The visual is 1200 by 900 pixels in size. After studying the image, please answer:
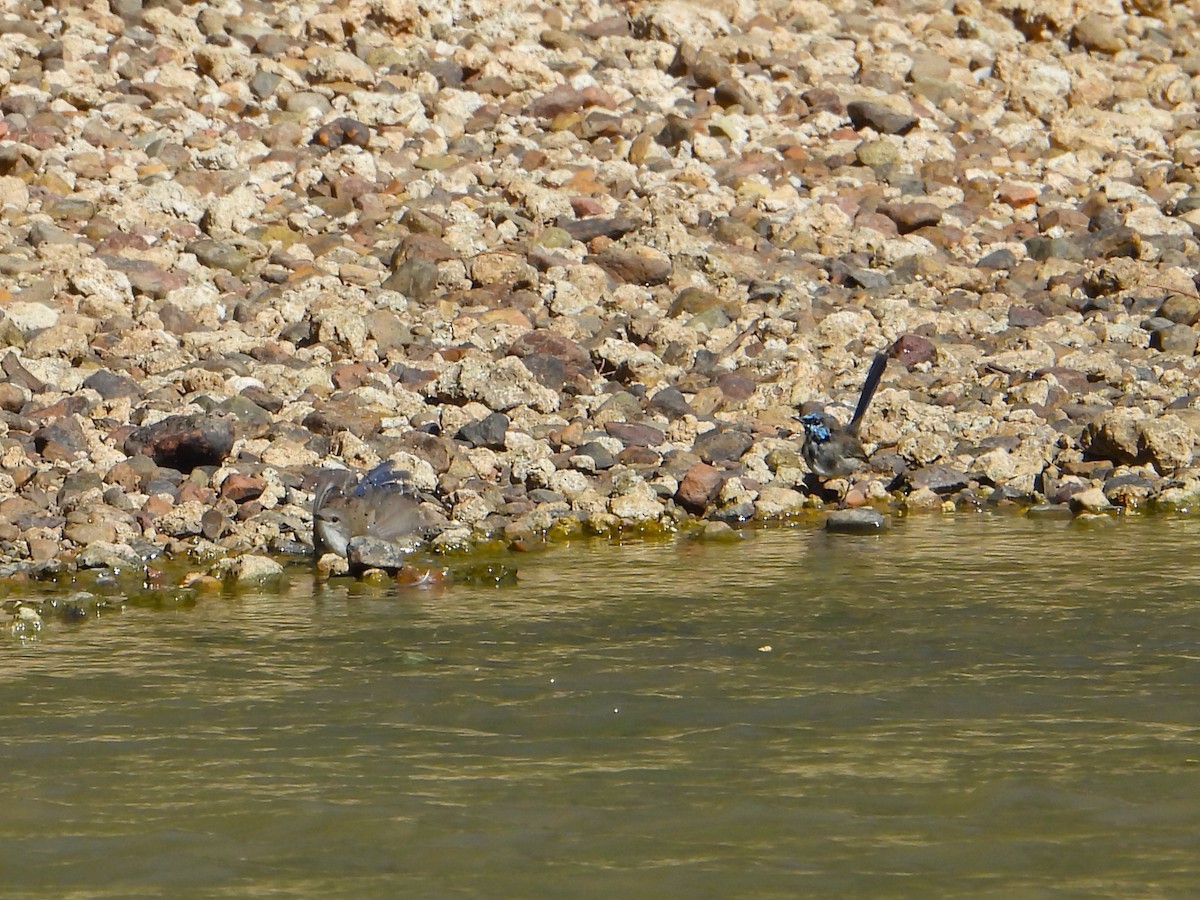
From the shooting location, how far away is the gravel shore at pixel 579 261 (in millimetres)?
9797

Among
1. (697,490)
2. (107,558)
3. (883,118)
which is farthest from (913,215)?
(107,558)

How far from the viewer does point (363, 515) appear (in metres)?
8.71

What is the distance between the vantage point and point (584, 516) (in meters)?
9.45

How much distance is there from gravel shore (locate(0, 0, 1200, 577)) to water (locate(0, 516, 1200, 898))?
65.8 inches

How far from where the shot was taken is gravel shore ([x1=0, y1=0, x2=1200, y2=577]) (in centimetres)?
980

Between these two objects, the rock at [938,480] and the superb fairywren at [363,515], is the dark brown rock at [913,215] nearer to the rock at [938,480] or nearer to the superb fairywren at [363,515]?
the rock at [938,480]

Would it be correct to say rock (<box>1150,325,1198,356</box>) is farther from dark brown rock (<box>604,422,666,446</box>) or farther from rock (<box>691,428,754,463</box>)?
dark brown rock (<box>604,422,666,446</box>)

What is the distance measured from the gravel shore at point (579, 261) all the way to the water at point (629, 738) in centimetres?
167

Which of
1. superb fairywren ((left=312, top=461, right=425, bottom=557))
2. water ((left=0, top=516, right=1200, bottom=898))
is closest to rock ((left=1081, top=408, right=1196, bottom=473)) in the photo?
water ((left=0, top=516, right=1200, bottom=898))

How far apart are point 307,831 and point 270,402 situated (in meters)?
5.68

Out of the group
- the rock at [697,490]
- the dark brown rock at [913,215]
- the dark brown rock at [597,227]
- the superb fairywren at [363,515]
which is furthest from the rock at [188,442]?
the dark brown rock at [913,215]

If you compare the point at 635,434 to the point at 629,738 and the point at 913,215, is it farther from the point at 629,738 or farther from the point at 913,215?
the point at 629,738

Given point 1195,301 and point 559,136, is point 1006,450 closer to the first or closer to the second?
point 1195,301

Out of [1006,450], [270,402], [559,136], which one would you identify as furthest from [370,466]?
[559,136]
